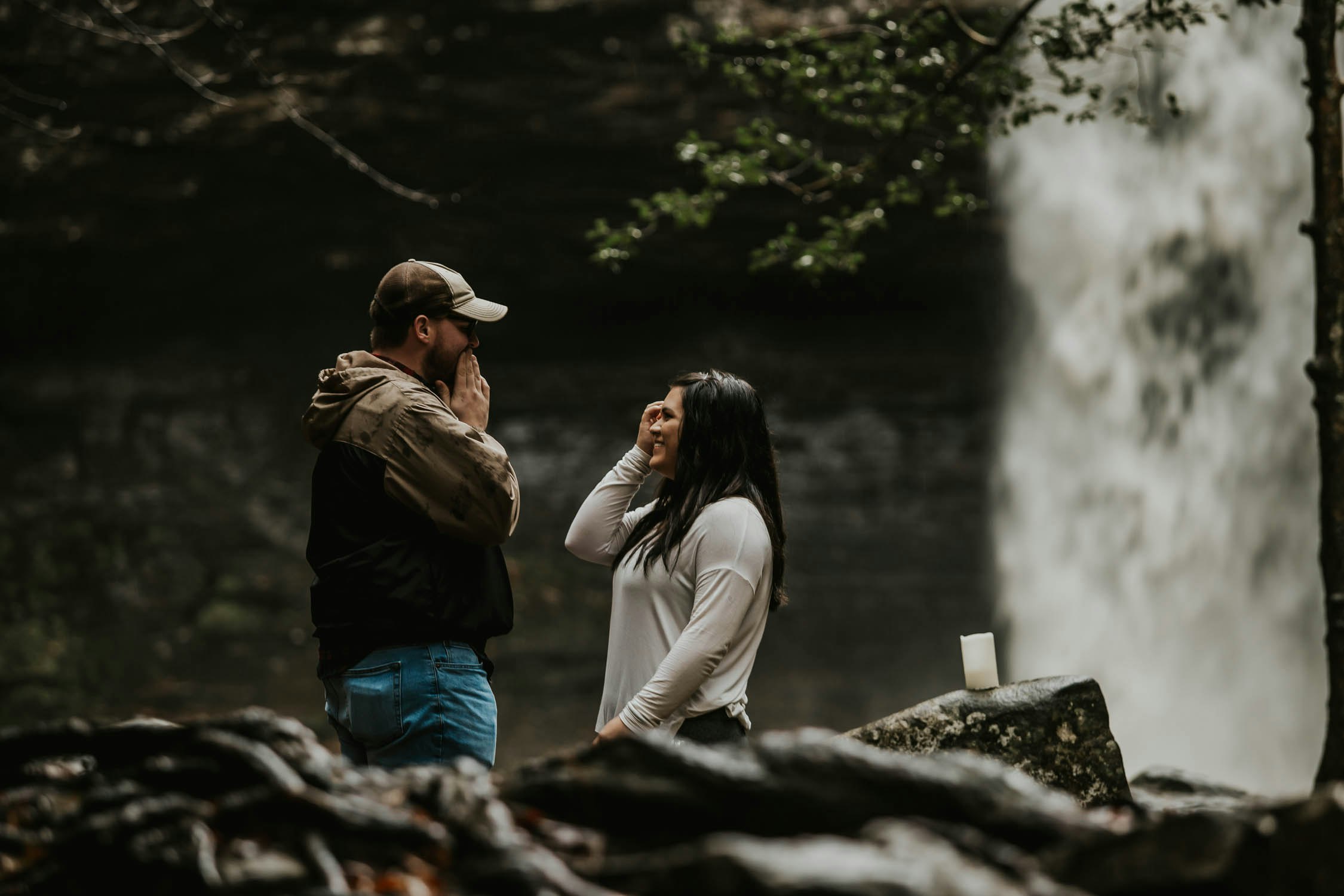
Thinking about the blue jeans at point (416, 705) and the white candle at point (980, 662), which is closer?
the blue jeans at point (416, 705)

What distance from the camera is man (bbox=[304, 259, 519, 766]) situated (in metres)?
2.90

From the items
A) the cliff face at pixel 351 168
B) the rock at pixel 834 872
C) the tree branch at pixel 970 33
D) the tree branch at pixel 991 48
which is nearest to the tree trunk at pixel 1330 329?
the tree branch at pixel 991 48

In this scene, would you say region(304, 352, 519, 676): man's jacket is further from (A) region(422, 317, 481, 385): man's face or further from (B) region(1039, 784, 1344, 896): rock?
(B) region(1039, 784, 1344, 896): rock

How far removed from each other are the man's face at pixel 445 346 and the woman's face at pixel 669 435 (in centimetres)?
53

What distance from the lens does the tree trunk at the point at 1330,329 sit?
4219 mm

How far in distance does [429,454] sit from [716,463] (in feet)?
2.34

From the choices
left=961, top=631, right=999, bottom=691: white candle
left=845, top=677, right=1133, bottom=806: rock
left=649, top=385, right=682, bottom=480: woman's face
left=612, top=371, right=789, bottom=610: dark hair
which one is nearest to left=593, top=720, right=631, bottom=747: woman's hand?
A: left=612, top=371, right=789, bottom=610: dark hair

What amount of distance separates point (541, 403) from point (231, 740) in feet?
30.4

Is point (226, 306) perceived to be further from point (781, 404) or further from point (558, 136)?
point (781, 404)

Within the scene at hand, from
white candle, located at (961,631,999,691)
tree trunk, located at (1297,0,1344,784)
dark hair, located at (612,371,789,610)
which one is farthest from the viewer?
tree trunk, located at (1297,0,1344,784)

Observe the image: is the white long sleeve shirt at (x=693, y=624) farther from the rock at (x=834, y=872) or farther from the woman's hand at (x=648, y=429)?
the rock at (x=834, y=872)

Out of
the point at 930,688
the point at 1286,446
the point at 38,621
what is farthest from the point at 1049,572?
the point at 38,621

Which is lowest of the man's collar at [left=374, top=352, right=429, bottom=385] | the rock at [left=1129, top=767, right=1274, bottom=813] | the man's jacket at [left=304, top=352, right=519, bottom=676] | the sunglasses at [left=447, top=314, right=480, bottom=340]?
the rock at [left=1129, top=767, right=1274, bottom=813]

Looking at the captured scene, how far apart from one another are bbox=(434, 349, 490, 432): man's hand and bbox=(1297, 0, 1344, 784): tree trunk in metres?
2.98
